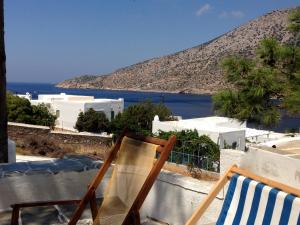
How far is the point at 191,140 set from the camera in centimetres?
1852

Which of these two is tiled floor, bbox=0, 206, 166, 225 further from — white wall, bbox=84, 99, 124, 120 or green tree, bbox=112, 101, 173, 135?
white wall, bbox=84, 99, 124, 120

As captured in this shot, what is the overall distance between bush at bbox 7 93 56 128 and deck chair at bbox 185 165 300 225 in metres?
A: 24.8

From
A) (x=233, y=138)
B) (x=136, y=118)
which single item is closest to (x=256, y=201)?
(x=233, y=138)

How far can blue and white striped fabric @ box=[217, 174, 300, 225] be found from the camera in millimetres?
1844

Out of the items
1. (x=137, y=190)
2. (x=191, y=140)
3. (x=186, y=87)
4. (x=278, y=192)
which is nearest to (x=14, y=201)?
(x=137, y=190)

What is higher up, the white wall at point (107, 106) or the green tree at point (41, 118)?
the white wall at point (107, 106)

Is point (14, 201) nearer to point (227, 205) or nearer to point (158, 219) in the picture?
point (158, 219)

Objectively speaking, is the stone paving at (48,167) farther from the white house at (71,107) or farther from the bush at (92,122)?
the white house at (71,107)

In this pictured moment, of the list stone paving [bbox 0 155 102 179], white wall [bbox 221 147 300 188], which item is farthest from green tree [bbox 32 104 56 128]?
white wall [bbox 221 147 300 188]

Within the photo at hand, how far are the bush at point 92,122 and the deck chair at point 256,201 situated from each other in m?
32.1

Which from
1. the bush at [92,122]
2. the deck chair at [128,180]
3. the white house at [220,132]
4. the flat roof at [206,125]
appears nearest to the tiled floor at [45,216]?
the deck chair at [128,180]

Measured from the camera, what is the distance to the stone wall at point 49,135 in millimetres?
16672

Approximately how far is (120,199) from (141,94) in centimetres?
12293

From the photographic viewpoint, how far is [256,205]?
6.56ft
